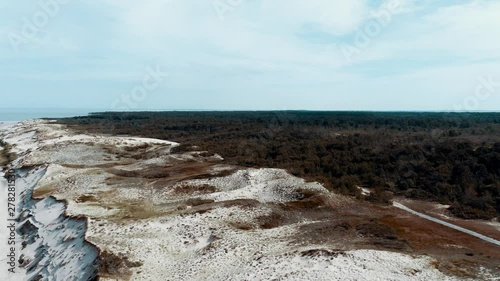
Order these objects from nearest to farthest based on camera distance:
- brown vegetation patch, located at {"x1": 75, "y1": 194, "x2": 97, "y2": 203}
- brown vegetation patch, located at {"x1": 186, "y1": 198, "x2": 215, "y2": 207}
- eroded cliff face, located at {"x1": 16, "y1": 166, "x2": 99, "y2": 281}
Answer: eroded cliff face, located at {"x1": 16, "y1": 166, "x2": 99, "y2": 281}, brown vegetation patch, located at {"x1": 186, "y1": 198, "x2": 215, "y2": 207}, brown vegetation patch, located at {"x1": 75, "y1": 194, "x2": 97, "y2": 203}

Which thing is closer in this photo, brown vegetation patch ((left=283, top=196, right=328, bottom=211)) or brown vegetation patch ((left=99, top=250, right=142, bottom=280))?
brown vegetation patch ((left=99, top=250, right=142, bottom=280))

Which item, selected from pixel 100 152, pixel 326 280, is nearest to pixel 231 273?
pixel 326 280

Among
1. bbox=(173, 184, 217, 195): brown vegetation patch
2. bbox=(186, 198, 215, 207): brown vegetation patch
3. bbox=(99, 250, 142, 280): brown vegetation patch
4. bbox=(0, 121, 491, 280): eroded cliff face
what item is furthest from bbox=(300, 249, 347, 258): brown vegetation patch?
bbox=(173, 184, 217, 195): brown vegetation patch

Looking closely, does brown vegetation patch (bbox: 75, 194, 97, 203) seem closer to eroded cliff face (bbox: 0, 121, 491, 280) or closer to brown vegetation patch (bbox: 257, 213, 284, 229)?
eroded cliff face (bbox: 0, 121, 491, 280)

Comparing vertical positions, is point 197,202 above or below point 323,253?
below

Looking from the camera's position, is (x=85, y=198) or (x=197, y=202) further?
(x=85, y=198)

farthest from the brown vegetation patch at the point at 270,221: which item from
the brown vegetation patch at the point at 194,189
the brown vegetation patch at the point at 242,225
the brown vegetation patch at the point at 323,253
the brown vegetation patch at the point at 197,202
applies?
the brown vegetation patch at the point at 194,189

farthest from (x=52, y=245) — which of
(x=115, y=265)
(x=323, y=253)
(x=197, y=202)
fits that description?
(x=323, y=253)

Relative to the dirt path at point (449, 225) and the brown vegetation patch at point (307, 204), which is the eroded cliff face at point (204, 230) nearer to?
the brown vegetation patch at point (307, 204)

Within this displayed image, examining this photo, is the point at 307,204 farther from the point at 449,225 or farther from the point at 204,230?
the point at 449,225
